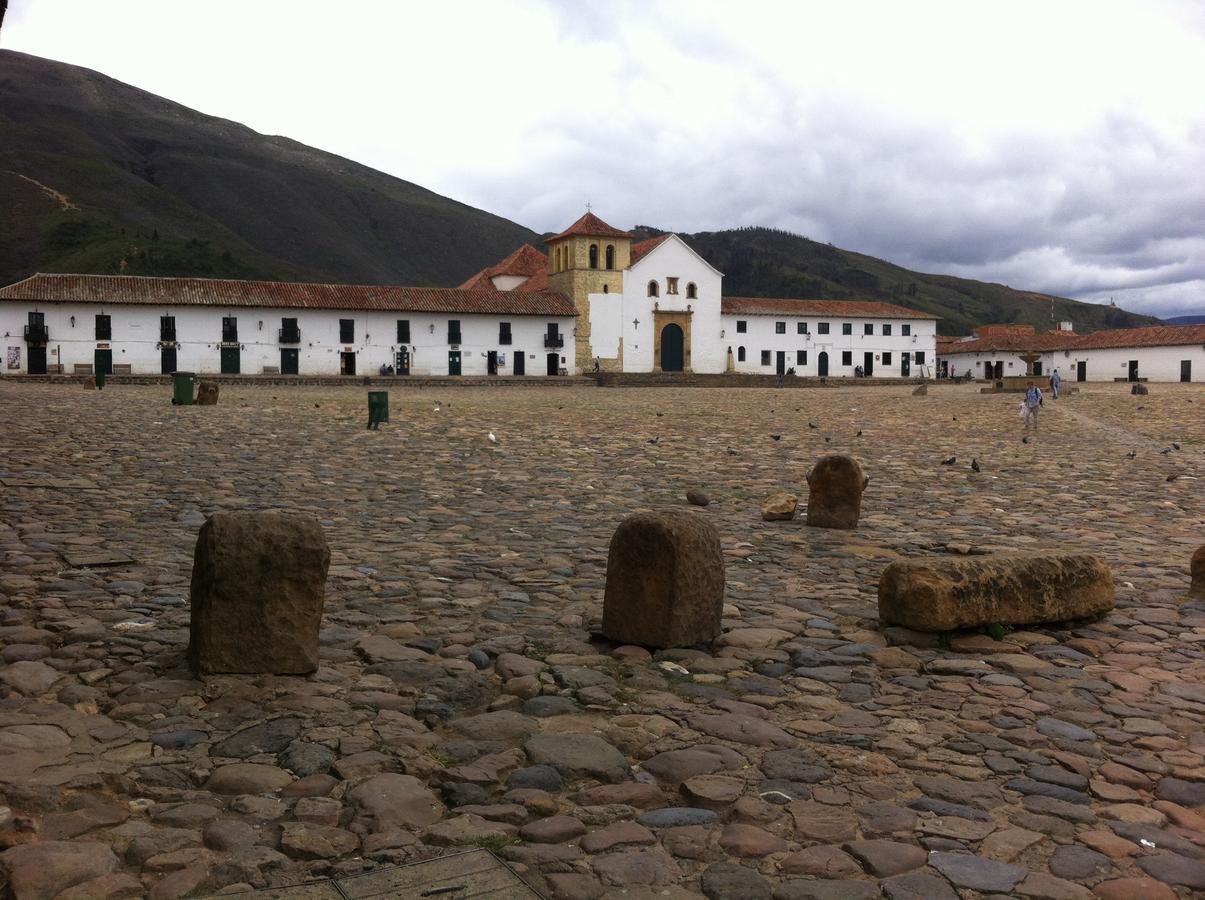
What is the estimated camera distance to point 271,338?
53281 millimetres

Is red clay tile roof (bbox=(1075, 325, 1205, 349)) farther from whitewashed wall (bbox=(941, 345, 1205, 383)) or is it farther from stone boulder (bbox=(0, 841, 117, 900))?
stone boulder (bbox=(0, 841, 117, 900))

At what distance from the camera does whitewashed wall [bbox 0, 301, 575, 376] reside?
4925 cm

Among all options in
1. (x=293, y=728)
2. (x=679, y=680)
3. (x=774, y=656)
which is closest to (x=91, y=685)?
(x=293, y=728)

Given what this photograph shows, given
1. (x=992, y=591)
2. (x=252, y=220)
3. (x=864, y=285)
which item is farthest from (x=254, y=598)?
(x=864, y=285)

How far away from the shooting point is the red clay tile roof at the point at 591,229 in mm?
59969

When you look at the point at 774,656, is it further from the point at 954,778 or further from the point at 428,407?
the point at 428,407

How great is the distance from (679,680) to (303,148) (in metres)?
204

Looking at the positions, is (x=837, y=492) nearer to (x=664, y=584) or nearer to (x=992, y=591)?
(x=992, y=591)

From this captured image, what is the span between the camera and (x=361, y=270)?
5482 inches

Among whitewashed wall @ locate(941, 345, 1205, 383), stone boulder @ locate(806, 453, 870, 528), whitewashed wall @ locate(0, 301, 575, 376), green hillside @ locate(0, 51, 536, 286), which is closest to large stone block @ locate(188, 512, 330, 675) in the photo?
stone boulder @ locate(806, 453, 870, 528)

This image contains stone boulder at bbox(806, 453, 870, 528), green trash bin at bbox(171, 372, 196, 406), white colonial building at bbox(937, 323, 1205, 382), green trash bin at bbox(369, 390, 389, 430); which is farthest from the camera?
white colonial building at bbox(937, 323, 1205, 382)

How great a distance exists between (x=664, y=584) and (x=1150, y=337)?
75877mm

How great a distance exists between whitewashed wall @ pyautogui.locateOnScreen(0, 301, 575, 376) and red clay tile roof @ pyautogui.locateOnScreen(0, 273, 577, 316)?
524 mm

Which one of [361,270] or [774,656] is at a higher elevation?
[361,270]
